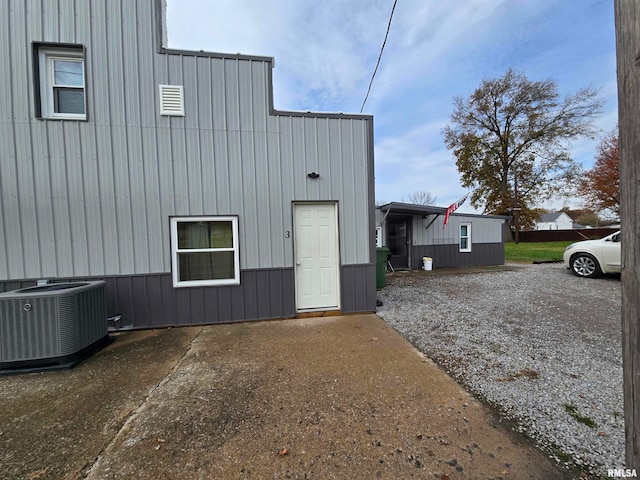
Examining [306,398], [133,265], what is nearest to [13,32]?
[133,265]

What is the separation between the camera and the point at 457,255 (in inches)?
449

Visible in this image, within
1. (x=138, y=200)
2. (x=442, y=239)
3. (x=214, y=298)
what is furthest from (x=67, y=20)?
(x=442, y=239)

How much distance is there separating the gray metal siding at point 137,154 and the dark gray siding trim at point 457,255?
733 cm

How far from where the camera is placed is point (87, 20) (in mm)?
4137

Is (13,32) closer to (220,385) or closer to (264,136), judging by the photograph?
(264,136)

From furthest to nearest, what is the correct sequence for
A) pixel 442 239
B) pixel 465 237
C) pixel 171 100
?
pixel 465 237
pixel 442 239
pixel 171 100

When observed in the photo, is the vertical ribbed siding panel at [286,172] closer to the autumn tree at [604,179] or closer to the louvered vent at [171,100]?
the louvered vent at [171,100]

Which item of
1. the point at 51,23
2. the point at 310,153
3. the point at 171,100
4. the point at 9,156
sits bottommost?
the point at 9,156

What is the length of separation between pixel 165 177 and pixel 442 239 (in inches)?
409

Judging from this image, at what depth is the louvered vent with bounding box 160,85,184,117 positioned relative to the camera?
4316 mm

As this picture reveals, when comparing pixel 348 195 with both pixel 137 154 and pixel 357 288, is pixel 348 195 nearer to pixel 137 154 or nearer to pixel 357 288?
pixel 357 288

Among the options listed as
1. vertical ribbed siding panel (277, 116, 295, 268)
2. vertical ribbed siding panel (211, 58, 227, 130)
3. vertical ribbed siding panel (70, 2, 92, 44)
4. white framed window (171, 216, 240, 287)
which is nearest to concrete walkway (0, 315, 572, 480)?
white framed window (171, 216, 240, 287)

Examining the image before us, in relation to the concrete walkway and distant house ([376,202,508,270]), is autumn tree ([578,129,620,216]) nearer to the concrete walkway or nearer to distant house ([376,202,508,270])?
distant house ([376,202,508,270])

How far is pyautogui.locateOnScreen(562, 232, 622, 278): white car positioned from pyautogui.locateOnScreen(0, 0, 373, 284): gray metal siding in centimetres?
795
